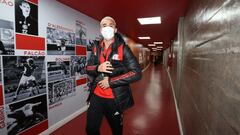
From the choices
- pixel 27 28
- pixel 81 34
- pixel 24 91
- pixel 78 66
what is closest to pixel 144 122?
pixel 78 66

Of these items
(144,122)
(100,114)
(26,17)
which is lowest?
(144,122)

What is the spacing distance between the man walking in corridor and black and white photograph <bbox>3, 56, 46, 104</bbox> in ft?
3.76

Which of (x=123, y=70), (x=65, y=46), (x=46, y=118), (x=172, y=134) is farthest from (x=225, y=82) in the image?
(x=65, y=46)

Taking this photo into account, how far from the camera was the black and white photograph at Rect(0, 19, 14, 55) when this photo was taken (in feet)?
6.35

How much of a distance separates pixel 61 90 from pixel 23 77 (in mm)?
872

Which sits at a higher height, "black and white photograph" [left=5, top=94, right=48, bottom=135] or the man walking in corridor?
the man walking in corridor

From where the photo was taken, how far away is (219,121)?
0.97 metres

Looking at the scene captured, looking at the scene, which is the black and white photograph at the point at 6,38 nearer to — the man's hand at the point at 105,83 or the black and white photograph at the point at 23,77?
the black and white photograph at the point at 23,77

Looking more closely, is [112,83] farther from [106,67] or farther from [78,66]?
[78,66]

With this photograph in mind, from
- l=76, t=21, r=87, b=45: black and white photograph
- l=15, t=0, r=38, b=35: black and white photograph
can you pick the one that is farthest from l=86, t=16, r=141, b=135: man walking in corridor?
l=76, t=21, r=87, b=45: black and white photograph

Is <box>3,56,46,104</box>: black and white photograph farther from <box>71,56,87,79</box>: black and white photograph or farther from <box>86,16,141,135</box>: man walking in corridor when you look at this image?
<box>86,16,141,135</box>: man walking in corridor

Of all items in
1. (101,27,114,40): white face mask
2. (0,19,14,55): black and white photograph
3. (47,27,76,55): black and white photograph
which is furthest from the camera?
(47,27,76,55): black and white photograph

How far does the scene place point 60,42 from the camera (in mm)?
2990

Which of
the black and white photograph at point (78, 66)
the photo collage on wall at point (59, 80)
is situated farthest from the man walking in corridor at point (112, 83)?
the black and white photograph at point (78, 66)
